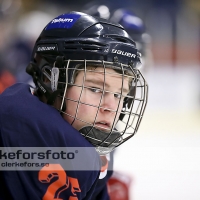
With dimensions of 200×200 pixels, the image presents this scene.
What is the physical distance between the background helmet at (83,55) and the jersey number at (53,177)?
0.19 m

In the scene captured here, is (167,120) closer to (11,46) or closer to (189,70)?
(189,70)

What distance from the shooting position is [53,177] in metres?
1.17

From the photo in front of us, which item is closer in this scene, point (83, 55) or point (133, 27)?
point (83, 55)

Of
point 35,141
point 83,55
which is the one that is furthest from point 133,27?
point 35,141

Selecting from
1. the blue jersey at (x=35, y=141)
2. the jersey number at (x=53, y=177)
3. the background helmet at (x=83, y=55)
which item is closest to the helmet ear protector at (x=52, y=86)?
the background helmet at (x=83, y=55)

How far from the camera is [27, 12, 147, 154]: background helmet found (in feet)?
4.47

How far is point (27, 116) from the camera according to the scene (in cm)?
119

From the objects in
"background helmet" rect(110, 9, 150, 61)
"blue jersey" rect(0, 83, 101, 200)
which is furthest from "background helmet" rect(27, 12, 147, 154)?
"background helmet" rect(110, 9, 150, 61)

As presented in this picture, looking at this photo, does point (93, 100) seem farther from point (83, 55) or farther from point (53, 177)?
point (53, 177)

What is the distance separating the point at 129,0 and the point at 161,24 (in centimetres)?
54

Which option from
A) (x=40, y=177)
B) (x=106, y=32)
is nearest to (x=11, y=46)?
(x=106, y=32)

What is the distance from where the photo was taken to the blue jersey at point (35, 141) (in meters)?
1.15

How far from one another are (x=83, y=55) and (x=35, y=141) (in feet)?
1.07

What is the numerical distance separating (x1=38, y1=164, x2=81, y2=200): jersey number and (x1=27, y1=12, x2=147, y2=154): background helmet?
0.63 ft
